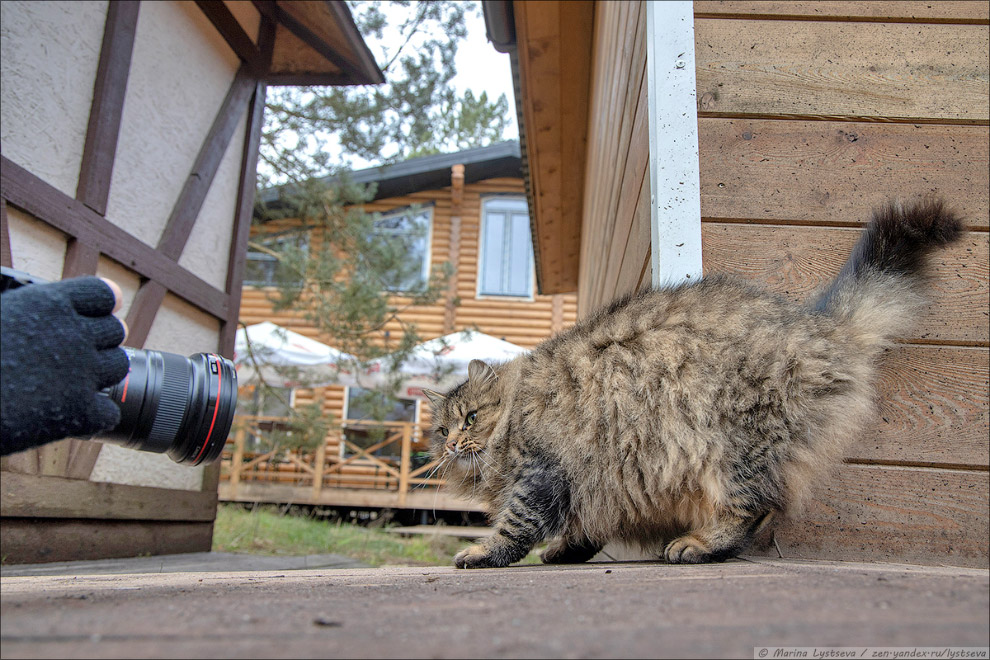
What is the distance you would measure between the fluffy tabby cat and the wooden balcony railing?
6.75 m

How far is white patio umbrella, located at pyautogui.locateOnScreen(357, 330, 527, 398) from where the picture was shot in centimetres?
718

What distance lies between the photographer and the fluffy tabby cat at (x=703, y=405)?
1.53 meters

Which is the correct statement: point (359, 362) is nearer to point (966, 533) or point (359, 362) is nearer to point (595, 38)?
point (595, 38)

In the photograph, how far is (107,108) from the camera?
3520 millimetres

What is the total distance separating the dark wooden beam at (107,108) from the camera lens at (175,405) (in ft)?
7.61

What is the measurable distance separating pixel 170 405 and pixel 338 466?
8.31 m

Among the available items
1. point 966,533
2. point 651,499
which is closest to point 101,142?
point 651,499

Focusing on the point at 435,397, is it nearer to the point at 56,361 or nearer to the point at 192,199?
the point at 56,361

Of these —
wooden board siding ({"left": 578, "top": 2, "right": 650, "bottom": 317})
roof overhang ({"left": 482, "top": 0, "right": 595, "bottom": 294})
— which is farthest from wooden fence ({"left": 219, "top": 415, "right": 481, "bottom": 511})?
wooden board siding ({"left": 578, "top": 2, "right": 650, "bottom": 317})

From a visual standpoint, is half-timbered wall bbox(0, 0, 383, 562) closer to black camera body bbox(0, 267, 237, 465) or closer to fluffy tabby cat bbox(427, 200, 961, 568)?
black camera body bbox(0, 267, 237, 465)

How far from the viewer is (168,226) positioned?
13.9ft

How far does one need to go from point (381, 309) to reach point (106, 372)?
556 centimetres

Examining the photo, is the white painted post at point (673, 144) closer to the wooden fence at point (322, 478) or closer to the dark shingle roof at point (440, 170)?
the wooden fence at point (322, 478)

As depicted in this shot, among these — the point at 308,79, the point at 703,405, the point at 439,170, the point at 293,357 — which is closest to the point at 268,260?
the point at 439,170
